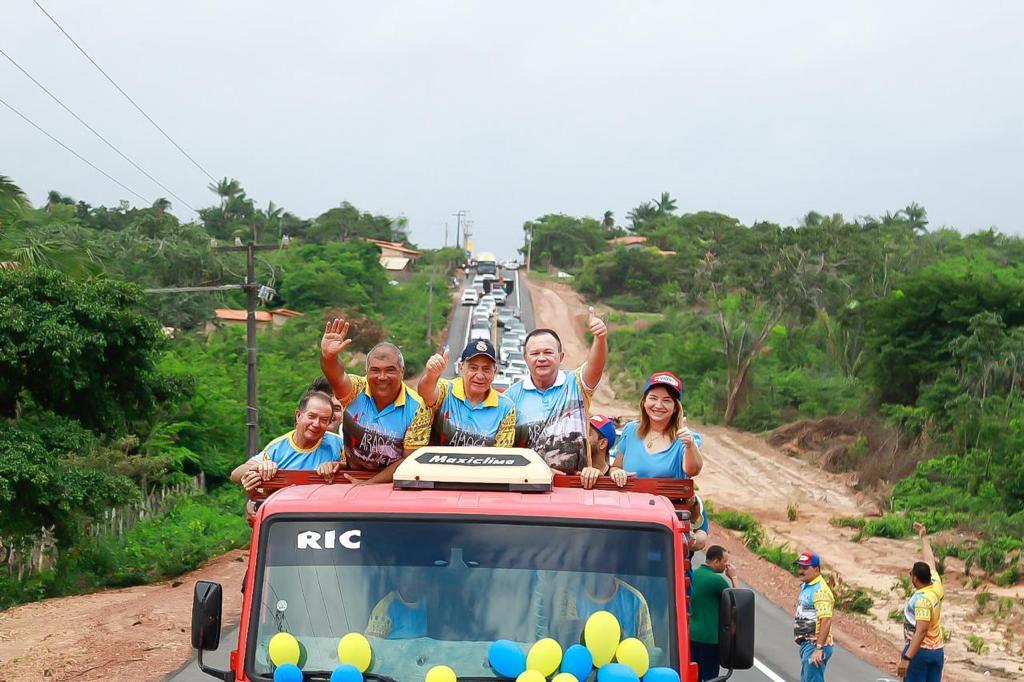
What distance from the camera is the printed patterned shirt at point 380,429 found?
654 cm

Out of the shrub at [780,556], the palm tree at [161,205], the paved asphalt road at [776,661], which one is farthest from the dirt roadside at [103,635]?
the palm tree at [161,205]

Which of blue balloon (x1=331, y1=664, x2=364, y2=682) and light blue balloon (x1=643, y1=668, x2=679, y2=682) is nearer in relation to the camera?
blue balloon (x1=331, y1=664, x2=364, y2=682)

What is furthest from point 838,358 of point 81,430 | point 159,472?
point 81,430

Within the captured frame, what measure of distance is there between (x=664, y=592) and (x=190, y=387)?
1748 cm

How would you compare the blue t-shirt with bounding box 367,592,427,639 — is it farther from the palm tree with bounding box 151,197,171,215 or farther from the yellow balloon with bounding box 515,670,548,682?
the palm tree with bounding box 151,197,171,215

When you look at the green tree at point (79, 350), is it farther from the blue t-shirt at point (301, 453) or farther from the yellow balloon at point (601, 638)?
the yellow balloon at point (601, 638)

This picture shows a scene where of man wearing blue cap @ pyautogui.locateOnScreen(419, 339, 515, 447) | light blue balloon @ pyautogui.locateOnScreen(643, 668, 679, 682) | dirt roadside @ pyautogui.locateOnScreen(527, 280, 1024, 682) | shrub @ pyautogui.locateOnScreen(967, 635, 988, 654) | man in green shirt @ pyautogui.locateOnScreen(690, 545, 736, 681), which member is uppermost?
man wearing blue cap @ pyautogui.locateOnScreen(419, 339, 515, 447)

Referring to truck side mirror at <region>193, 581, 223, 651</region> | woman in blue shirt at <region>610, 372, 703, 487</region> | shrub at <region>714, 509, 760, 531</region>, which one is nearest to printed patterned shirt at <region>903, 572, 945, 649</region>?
woman in blue shirt at <region>610, 372, 703, 487</region>

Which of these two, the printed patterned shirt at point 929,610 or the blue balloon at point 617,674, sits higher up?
the blue balloon at point 617,674

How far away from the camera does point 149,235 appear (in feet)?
210

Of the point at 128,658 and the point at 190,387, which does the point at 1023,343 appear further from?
the point at 128,658

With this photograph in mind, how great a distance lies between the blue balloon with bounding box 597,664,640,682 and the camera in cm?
498

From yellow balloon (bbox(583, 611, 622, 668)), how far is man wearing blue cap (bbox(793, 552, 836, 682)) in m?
4.89

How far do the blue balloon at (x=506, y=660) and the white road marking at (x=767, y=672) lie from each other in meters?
8.95
